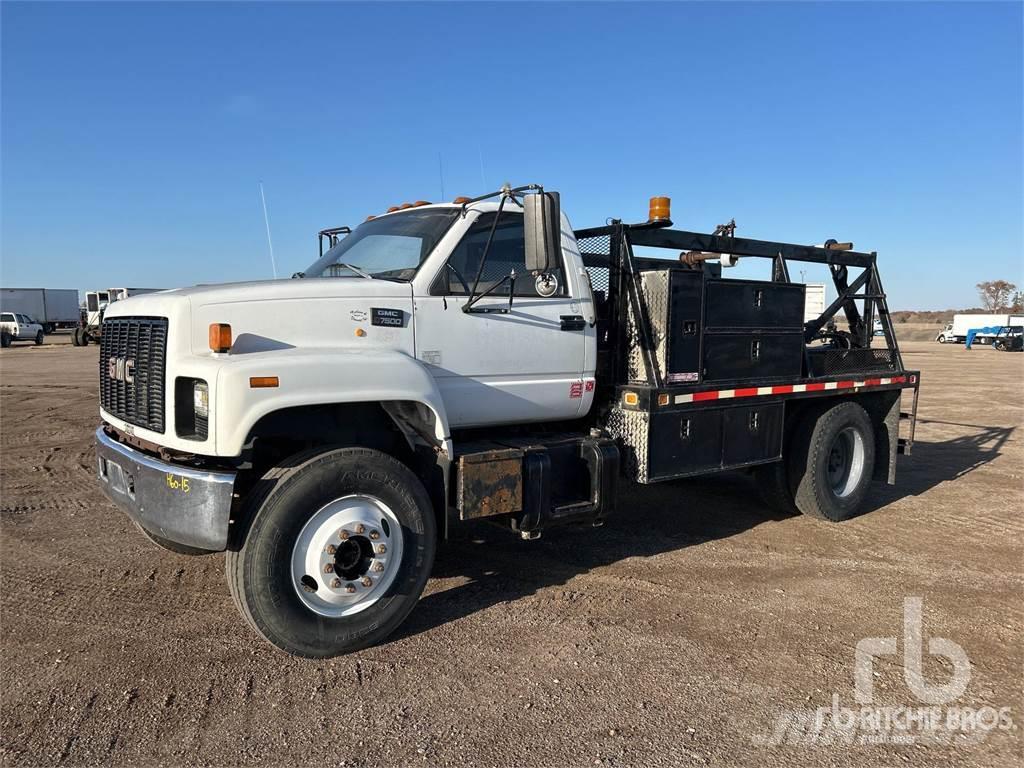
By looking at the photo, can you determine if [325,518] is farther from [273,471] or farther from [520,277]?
[520,277]

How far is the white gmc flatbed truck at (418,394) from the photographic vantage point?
371cm

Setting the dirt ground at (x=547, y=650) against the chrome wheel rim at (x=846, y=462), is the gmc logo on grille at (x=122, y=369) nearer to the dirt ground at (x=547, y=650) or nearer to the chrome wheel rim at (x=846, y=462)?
the dirt ground at (x=547, y=650)

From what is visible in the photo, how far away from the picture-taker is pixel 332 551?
380cm

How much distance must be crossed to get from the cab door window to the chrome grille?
1528mm

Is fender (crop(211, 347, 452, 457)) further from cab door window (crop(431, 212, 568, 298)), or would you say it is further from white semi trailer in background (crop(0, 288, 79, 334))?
white semi trailer in background (crop(0, 288, 79, 334))

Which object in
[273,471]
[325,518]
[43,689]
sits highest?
[273,471]

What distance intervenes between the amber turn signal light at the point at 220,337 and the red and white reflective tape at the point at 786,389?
2955 millimetres

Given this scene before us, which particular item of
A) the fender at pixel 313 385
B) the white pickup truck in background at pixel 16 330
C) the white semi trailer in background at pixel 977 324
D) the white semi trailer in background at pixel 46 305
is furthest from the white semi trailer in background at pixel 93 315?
the white semi trailer in background at pixel 977 324

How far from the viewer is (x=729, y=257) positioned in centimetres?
625

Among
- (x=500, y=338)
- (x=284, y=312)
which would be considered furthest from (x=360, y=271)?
(x=500, y=338)

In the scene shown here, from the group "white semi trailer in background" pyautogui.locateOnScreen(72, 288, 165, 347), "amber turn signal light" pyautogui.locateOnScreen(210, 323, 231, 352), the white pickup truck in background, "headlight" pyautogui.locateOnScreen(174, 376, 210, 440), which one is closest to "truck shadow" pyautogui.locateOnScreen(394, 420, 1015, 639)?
"headlight" pyautogui.locateOnScreen(174, 376, 210, 440)

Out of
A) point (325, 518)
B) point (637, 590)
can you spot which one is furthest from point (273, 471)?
point (637, 590)

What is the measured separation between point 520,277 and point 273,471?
198 cm

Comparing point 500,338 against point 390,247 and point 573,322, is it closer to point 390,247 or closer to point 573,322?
point 573,322
